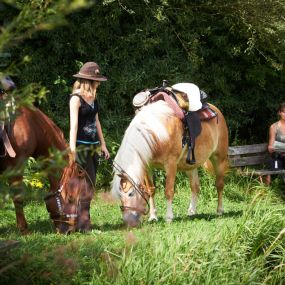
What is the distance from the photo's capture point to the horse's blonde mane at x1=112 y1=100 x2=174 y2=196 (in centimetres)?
662

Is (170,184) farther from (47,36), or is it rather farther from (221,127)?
(47,36)

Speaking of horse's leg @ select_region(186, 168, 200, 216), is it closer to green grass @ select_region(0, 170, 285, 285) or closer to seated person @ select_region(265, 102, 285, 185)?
green grass @ select_region(0, 170, 285, 285)

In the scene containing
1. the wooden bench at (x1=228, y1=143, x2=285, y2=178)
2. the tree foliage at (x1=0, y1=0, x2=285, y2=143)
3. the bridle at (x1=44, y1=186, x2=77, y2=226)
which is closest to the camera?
the bridle at (x1=44, y1=186, x2=77, y2=226)

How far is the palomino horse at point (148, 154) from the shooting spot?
6.59m

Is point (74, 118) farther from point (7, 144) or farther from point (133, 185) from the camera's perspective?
point (133, 185)

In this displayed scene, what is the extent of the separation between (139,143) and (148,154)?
6.9 inches

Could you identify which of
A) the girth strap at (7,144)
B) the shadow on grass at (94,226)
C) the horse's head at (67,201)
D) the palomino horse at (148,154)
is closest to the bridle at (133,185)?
the palomino horse at (148,154)

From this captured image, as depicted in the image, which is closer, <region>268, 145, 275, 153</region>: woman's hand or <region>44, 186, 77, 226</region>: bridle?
<region>44, 186, 77, 226</region>: bridle

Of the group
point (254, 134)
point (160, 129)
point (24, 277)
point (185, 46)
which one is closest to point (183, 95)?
point (160, 129)

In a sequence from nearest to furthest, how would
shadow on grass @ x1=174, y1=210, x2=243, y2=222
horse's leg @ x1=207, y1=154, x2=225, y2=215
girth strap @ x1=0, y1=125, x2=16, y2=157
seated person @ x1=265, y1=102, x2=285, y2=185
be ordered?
girth strap @ x1=0, y1=125, x2=16, y2=157 → shadow on grass @ x1=174, y1=210, x2=243, y2=222 → horse's leg @ x1=207, y1=154, x2=225, y2=215 → seated person @ x1=265, y1=102, x2=285, y2=185

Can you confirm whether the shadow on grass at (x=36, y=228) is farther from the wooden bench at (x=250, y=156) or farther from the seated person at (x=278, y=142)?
the seated person at (x=278, y=142)

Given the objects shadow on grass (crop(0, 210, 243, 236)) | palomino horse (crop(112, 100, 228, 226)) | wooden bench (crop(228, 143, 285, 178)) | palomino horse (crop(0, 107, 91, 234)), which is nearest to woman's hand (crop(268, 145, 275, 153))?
wooden bench (crop(228, 143, 285, 178))

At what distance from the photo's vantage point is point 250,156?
11.5 meters

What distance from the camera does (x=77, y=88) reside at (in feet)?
21.7
